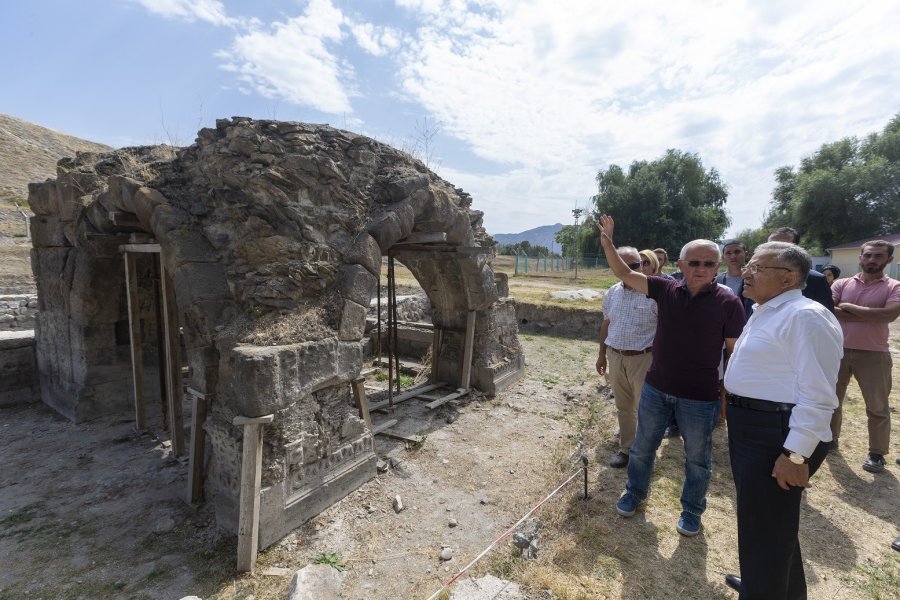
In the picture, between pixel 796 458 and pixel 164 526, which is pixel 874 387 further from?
pixel 164 526

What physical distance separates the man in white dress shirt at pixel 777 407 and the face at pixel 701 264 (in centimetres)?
51

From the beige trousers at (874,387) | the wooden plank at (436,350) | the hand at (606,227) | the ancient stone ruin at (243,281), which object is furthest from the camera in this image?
the wooden plank at (436,350)

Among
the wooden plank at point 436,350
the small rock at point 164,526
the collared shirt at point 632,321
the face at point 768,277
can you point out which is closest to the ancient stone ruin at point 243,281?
the small rock at point 164,526

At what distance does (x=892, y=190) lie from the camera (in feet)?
75.0

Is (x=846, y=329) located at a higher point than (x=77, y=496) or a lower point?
higher

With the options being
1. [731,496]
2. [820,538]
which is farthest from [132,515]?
[820,538]

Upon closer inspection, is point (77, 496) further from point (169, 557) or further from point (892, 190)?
point (892, 190)

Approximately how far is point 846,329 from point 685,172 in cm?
3084

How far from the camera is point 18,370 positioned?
20.2ft

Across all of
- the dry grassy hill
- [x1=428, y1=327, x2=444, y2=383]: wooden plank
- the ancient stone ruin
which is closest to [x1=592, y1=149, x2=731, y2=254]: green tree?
[x1=428, y1=327, x2=444, y2=383]: wooden plank

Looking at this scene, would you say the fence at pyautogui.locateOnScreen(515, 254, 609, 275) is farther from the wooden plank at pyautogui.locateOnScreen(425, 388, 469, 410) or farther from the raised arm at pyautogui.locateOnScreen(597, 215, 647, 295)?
the raised arm at pyautogui.locateOnScreen(597, 215, 647, 295)

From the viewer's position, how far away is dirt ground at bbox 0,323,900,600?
9.27ft

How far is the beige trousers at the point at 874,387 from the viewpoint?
Result: 388 cm

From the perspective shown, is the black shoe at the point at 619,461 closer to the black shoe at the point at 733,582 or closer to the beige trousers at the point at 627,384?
the beige trousers at the point at 627,384
